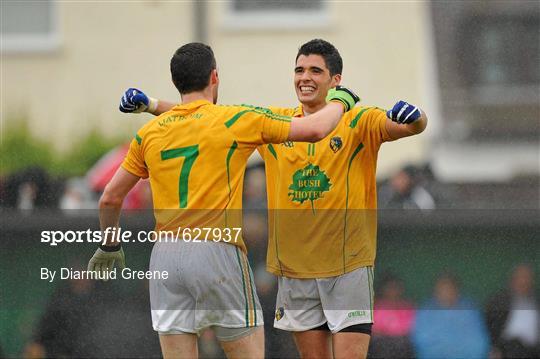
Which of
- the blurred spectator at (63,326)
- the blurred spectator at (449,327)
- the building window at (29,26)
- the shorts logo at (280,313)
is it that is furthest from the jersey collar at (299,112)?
the building window at (29,26)

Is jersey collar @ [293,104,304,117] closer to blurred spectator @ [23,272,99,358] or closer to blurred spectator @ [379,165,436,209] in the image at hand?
blurred spectator @ [379,165,436,209]

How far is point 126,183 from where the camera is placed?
5105 mm

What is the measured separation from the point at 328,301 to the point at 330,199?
1.49 ft

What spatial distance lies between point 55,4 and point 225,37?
1039 mm

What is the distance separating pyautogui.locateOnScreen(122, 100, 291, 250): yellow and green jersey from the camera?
4.88 m

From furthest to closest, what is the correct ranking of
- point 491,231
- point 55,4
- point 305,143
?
1. point 55,4
2. point 491,231
3. point 305,143

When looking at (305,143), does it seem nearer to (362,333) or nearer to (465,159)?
(362,333)

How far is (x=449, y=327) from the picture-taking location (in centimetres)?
653

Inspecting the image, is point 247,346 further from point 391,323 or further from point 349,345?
point 391,323

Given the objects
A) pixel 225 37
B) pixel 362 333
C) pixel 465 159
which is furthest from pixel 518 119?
pixel 362 333

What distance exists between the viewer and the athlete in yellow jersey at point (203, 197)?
4867 mm

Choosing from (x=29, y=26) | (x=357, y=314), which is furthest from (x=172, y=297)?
(x=29, y=26)
